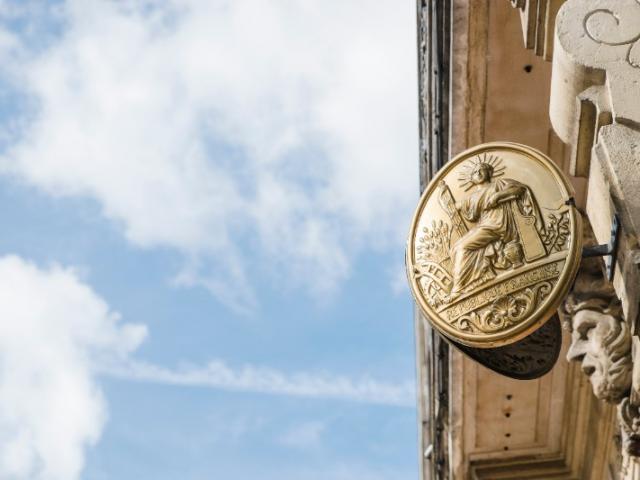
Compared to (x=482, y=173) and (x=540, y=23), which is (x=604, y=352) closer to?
(x=482, y=173)

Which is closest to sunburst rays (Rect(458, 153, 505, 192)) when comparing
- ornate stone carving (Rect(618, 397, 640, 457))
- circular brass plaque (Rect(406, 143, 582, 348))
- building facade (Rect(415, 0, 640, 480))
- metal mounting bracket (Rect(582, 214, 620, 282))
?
circular brass plaque (Rect(406, 143, 582, 348))

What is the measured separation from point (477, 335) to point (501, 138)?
5.33 metres

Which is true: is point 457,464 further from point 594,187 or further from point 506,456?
point 594,187

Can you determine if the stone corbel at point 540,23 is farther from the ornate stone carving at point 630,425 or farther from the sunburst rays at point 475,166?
the ornate stone carving at point 630,425

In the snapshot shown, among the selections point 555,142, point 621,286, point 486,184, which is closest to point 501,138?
point 555,142

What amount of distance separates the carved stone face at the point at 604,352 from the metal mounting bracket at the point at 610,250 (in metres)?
2.88

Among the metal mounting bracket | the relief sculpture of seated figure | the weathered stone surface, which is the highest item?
the weathered stone surface

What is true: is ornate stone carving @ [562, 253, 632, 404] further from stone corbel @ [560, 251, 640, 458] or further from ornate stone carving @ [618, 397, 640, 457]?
ornate stone carving @ [618, 397, 640, 457]

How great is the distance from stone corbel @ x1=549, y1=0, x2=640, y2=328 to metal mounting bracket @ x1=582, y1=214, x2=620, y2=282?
1.9 inches

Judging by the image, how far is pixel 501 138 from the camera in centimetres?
1058

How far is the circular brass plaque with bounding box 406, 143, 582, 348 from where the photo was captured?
5.52m

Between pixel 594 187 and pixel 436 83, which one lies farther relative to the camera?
pixel 436 83

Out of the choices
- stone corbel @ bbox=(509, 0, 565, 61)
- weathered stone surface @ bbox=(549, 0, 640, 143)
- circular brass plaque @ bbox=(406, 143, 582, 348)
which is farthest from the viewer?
stone corbel @ bbox=(509, 0, 565, 61)

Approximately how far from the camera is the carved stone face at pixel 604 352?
26.3ft
